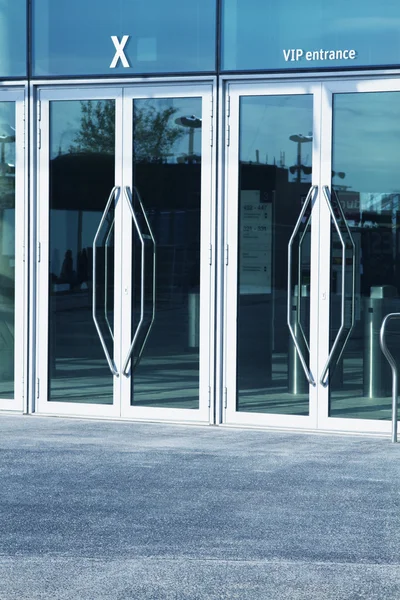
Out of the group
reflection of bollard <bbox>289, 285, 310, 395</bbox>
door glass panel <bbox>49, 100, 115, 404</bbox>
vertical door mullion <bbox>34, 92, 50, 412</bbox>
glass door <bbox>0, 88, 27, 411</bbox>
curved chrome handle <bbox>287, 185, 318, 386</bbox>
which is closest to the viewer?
curved chrome handle <bbox>287, 185, 318, 386</bbox>

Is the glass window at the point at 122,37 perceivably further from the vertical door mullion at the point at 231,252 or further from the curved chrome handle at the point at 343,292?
the curved chrome handle at the point at 343,292

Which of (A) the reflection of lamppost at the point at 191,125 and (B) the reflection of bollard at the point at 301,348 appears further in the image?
(A) the reflection of lamppost at the point at 191,125

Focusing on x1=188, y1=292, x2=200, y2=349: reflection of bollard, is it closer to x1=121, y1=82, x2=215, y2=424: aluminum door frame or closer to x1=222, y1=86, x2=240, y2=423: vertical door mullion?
x1=121, y1=82, x2=215, y2=424: aluminum door frame

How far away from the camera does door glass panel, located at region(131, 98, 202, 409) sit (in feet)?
30.6

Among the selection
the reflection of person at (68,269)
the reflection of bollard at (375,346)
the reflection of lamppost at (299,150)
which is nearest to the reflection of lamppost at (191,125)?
the reflection of lamppost at (299,150)

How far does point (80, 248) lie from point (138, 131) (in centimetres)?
110

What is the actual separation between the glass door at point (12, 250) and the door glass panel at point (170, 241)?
1.03 metres

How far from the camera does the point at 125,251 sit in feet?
31.2

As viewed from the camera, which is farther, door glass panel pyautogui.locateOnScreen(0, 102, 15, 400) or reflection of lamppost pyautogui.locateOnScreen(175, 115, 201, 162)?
door glass panel pyautogui.locateOnScreen(0, 102, 15, 400)

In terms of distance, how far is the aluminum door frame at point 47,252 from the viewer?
952 cm

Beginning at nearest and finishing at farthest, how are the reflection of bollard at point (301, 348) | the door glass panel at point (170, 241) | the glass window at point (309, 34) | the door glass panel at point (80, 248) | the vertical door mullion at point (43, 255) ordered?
the glass window at point (309, 34) → the reflection of bollard at point (301, 348) → the door glass panel at point (170, 241) → the door glass panel at point (80, 248) → the vertical door mullion at point (43, 255)

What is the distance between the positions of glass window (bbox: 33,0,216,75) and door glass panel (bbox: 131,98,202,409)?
1.10 ft

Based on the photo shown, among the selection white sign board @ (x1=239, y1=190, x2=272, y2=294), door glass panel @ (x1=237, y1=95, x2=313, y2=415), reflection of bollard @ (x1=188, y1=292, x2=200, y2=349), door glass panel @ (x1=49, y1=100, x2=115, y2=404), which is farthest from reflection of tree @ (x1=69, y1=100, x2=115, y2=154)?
reflection of bollard @ (x1=188, y1=292, x2=200, y2=349)

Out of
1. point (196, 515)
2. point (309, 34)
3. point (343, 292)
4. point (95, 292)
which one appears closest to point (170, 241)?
point (95, 292)
